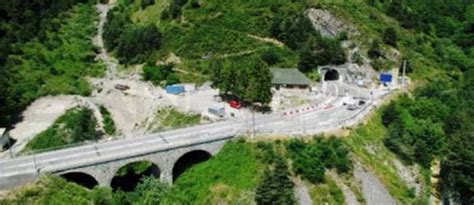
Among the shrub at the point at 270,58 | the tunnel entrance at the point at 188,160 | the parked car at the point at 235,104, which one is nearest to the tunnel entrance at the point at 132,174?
the tunnel entrance at the point at 188,160

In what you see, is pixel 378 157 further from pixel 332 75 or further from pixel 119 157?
pixel 119 157

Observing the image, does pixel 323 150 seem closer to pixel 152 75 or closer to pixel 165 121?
pixel 165 121

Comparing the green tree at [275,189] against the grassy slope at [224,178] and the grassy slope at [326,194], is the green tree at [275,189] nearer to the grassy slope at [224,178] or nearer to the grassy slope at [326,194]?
the grassy slope at [224,178]

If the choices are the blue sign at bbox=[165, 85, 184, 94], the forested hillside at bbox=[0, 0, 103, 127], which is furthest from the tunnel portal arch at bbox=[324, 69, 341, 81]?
the forested hillside at bbox=[0, 0, 103, 127]

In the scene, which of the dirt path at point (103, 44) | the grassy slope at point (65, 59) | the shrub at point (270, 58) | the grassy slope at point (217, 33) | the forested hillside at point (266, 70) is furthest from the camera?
the dirt path at point (103, 44)

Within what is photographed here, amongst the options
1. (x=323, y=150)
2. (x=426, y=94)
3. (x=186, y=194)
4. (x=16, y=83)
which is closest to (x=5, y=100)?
(x=16, y=83)
